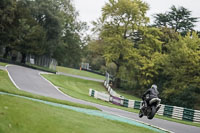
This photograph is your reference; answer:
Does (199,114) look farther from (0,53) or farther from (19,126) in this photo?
(0,53)

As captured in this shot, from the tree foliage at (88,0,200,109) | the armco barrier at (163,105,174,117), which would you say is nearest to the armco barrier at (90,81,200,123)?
the armco barrier at (163,105,174,117)

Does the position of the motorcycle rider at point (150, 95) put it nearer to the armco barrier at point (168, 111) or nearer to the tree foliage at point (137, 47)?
the armco barrier at point (168, 111)

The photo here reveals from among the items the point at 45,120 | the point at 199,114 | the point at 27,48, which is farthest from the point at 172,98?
the point at 45,120

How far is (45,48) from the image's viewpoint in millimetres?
60969

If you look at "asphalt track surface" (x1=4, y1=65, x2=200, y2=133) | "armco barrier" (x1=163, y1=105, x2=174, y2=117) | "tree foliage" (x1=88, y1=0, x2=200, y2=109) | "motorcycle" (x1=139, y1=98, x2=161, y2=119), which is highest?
"tree foliage" (x1=88, y1=0, x2=200, y2=109)

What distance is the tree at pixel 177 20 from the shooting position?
188ft

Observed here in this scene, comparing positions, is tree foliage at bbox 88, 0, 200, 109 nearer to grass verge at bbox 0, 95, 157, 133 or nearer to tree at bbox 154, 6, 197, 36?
tree at bbox 154, 6, 197, 36

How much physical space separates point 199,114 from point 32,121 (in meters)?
20.2

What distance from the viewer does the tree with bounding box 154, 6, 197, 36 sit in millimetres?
57219

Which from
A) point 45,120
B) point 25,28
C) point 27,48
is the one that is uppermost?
point 25,28

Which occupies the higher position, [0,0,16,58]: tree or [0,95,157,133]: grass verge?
[0,0,16,58]: tree

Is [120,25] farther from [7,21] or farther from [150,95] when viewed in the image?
[150,95]

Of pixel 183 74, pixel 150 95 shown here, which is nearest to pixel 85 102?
pixel 150 95

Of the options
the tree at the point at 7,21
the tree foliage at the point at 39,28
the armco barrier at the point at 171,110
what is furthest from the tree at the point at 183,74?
the tree at the point at 7,21
